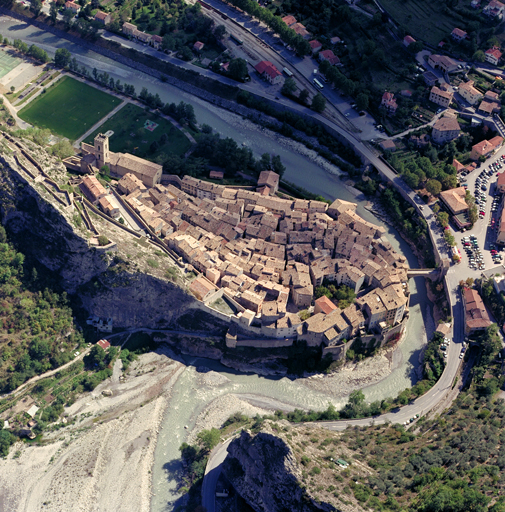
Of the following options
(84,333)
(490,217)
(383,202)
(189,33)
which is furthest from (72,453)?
(189,33)

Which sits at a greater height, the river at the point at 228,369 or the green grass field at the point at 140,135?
the green grass field at the point at 140,135

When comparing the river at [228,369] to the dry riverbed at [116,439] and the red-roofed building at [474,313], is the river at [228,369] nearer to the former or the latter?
the dry riverbed at [116,439]

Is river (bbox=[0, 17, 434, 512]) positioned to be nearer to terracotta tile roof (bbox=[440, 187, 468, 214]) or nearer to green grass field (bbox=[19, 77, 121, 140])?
green grass field (bbox=[19, 77, 121, 140])

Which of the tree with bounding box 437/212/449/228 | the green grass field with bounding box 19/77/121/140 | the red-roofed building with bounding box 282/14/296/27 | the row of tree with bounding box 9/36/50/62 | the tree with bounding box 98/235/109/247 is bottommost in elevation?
the tree with bounding box 437/212/449/228

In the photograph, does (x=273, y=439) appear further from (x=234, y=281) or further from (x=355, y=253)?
(x=355, y=253)

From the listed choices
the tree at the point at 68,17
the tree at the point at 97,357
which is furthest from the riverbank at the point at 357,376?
the tree at the point at 68,17

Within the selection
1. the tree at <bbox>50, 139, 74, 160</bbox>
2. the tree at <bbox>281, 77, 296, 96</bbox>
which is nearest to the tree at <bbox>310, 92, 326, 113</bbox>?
the tree at <bbox>281, 77, 296, 96</bbox>

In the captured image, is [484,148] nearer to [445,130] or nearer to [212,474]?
[445,130]
